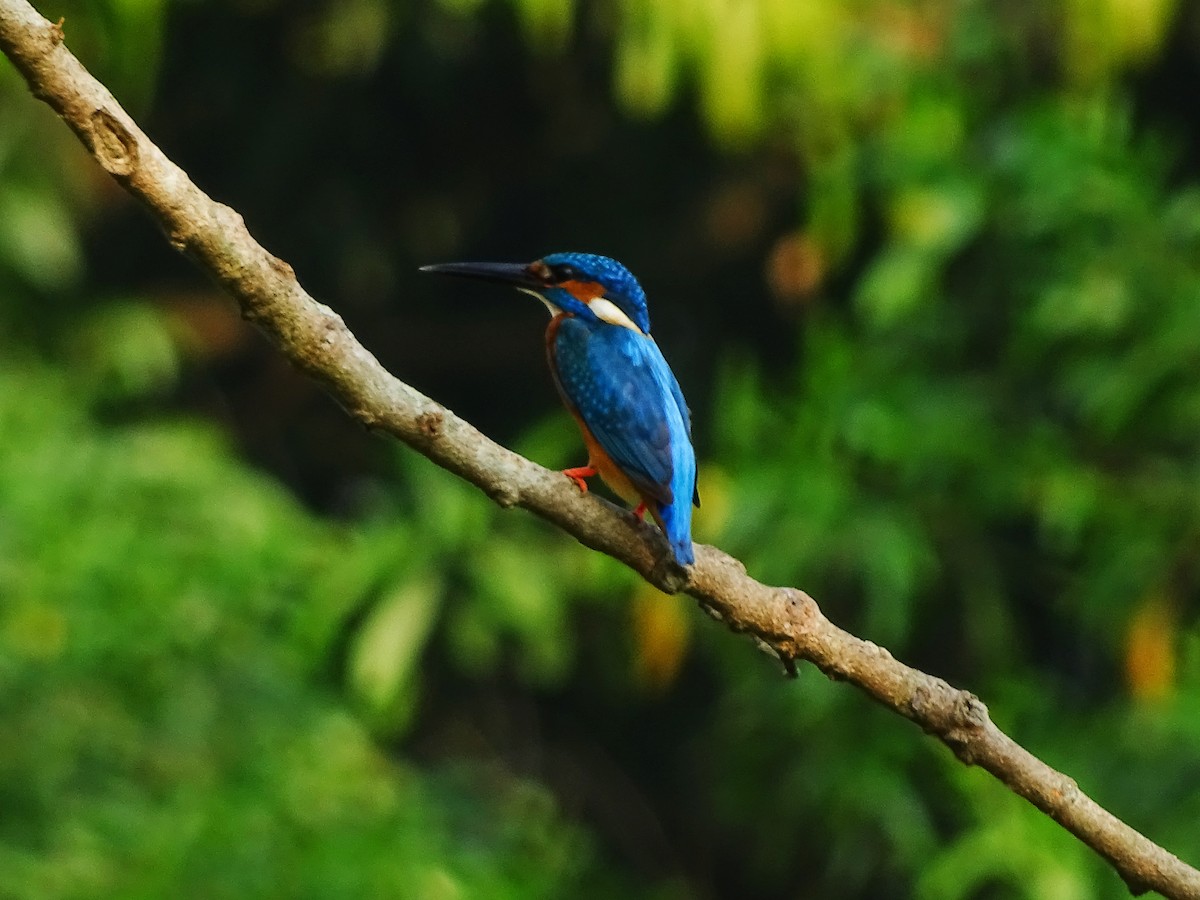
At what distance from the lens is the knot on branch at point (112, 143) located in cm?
180

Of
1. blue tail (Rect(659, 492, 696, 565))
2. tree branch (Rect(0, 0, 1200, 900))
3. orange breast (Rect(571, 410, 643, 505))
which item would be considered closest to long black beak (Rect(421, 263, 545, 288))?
orange breast (Rect(571, 410, 643, 505))

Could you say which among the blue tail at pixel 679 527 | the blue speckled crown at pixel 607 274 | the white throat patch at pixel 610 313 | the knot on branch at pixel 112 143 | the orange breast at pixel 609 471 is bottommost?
the orange breast at pixel 609 471

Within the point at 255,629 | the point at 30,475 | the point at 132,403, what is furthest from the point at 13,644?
the point at 132,403

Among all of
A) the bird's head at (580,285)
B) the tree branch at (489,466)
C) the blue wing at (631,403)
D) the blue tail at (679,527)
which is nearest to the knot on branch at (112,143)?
the tree branch at (489,466)

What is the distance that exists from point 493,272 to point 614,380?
0.81ft

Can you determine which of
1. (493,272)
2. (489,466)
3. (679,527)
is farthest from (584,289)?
(489,466)

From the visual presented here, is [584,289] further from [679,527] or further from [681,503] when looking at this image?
[679,527]

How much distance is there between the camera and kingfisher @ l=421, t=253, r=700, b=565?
2.55 m

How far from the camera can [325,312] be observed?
6.37 ft

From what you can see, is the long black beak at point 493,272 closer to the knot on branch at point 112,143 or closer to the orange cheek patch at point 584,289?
the orange cheek patch at point 584,289

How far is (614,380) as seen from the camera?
2.71 m

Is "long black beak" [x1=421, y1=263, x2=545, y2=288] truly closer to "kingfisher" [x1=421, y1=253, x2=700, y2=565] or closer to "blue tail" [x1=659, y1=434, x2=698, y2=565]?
"kingfisher" [x1=421, y1=253, x2=700, y2=565]

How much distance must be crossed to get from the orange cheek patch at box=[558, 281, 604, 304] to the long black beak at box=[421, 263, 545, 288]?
42 millimetres

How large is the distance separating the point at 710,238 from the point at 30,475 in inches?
137
